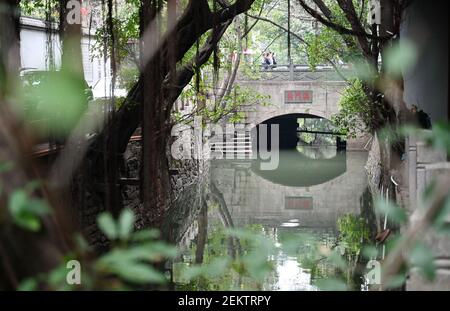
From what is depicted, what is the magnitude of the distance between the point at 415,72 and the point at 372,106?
173cm

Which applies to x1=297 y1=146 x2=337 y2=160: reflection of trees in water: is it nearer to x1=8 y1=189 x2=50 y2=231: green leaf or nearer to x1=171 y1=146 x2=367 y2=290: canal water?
x1=171 y1=146 x2=367 y2=290: canal water

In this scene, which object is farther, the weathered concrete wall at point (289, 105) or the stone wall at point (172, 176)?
the weathered concrete wall at point (289, 105)

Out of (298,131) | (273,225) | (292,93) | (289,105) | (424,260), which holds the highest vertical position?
(292,93)

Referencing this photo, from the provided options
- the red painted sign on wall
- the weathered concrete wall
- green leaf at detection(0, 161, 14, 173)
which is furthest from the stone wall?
green leaf at detection(0, 161, 14, 173)

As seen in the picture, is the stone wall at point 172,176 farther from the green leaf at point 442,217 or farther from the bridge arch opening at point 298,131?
the green leaf at point 442,217

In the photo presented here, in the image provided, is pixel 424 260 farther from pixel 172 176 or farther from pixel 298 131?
pixel 298 131

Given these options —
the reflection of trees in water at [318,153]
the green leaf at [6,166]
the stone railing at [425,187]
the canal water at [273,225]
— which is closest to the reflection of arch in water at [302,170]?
the canal water at [273,225]

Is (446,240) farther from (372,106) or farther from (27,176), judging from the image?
(372,106)

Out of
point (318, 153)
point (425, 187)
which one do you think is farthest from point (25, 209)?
point (318, 153)

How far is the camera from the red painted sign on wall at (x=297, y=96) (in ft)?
74.6

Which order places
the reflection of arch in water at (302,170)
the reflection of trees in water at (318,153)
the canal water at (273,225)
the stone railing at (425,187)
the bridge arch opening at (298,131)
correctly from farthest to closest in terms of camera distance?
the bridge arch opening at (298,131), the reflection of trees in water at (318,153), the reflection of arch in water at (302,170), the stone railing at (425,187), the canal water at (273,225)

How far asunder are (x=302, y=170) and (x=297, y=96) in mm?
4121

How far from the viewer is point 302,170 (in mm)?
19578

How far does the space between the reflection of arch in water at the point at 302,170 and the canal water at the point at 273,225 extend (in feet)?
0.09
